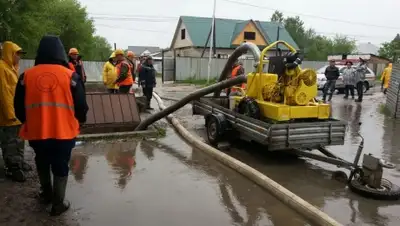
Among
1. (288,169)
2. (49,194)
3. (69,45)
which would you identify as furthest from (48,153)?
(69,45)

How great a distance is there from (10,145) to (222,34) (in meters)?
39.3

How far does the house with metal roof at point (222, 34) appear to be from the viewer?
139 feet

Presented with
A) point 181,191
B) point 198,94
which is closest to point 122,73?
point 198,94

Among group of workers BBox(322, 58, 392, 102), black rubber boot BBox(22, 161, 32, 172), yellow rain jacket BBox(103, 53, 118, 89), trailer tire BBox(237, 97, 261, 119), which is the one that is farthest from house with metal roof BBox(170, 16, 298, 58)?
black rubber boot BBox(22, 161, 32, 172)

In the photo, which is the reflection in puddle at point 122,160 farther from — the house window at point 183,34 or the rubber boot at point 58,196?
the house window at point 183,34

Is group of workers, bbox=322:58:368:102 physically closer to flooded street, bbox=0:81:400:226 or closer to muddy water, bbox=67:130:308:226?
flooded street, bbox=0:81:400:226

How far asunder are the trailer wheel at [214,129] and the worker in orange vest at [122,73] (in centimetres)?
289

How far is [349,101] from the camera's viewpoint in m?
17.2

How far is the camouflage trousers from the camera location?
17.6 ft

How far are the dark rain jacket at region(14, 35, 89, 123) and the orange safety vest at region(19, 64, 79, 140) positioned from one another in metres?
0.07

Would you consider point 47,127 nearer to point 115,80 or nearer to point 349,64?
point 115,80

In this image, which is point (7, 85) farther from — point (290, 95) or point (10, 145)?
point (290, 95)

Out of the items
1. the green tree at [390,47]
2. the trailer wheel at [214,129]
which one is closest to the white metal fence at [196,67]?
the trailer wheel at [214,129]

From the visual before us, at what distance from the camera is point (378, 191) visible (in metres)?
5.32
